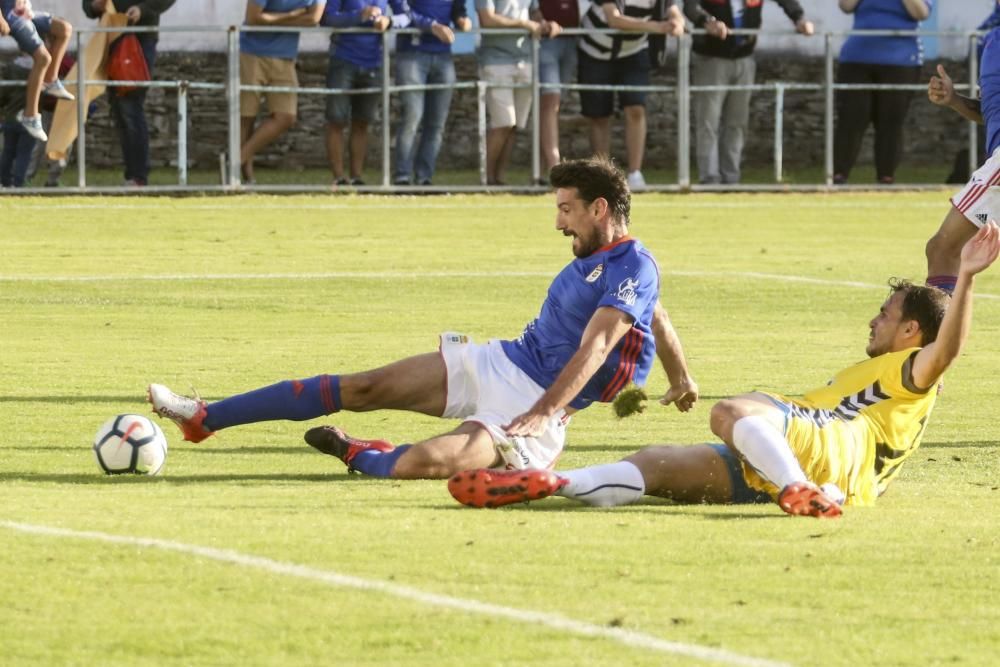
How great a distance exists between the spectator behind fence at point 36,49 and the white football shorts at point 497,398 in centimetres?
1280

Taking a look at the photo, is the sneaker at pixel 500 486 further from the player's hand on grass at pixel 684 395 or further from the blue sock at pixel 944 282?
the blue sock at pixel 944 282

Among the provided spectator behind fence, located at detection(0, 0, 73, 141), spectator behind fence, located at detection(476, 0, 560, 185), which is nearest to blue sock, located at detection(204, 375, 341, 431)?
spectator behind fence, located at detection(0, 0, 73, 141)

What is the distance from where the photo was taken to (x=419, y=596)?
6.70 meters

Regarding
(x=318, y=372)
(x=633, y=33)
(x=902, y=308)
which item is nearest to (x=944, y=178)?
(x=633, y=33)

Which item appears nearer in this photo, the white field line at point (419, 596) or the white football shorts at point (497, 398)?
the white field line at point (419, 596)

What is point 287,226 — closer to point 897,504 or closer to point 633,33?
point 633,33

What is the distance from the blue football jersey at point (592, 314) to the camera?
9.51 m

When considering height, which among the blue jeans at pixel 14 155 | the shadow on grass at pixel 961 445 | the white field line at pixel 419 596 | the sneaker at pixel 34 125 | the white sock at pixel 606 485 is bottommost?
the blue jeans at pixel 14 155

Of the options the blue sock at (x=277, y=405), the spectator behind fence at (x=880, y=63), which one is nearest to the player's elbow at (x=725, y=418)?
the blue sock at (x=277, y=405)

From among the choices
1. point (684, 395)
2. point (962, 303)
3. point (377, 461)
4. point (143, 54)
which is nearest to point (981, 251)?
point (962, 303)

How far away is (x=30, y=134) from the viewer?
22.7 meters

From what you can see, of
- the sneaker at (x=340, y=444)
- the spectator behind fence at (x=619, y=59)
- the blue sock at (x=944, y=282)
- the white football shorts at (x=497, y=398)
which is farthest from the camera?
the spectator behind fence at (x=619, y=59)

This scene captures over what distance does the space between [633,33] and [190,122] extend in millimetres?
5539

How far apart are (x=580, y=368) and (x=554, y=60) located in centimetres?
1598
